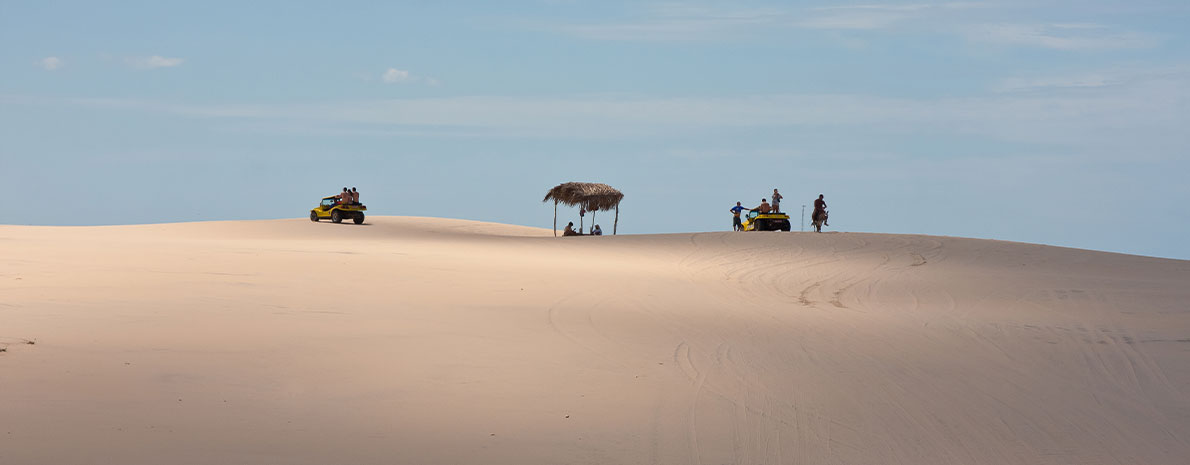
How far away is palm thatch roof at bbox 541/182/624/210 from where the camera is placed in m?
37.2

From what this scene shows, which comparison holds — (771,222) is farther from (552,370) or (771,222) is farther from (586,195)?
(552,370)

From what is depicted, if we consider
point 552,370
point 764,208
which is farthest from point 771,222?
point 552,370

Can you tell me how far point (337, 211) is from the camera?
122 feet

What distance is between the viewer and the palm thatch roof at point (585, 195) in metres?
37.2

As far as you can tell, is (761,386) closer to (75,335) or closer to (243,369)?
(243,369)

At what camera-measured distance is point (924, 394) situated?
731 cm

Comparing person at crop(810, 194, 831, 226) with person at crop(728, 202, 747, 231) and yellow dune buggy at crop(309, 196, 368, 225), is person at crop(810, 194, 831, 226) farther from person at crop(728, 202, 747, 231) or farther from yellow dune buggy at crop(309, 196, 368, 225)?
yellow dune buggy at crop(309, 196, 368, 225)

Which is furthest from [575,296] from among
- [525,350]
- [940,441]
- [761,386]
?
[940,441]

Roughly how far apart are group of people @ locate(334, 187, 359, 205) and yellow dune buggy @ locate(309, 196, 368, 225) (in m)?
0.06

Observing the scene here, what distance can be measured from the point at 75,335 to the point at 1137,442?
7.68 meters

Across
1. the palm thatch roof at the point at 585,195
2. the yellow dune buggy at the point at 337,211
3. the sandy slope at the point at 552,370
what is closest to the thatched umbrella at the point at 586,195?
the palm thatch roof at the point at 585,195

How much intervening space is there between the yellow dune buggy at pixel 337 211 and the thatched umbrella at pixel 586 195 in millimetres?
7153

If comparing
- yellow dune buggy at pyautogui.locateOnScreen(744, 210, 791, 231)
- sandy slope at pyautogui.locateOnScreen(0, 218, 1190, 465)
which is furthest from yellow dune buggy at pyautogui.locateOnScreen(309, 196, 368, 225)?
sandy slope at pyautogui.locateOnScreen(0, 218, 1190, 465)

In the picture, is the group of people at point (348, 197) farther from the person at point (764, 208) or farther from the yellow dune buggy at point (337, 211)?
the person at point (764, 208)
